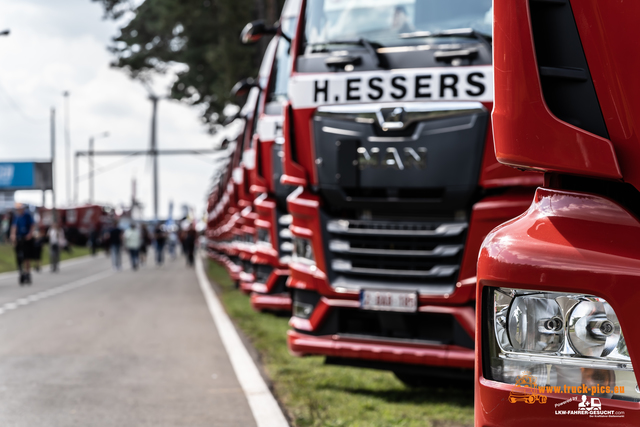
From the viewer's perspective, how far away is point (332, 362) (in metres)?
5.89

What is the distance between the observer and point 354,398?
602 centimetres

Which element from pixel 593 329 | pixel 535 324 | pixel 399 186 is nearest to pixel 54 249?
pixel 399 186

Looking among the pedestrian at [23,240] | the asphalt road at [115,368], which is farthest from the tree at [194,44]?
the asphalt road at [115,368]

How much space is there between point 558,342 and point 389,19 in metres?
4.17

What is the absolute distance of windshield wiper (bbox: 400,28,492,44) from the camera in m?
5.45

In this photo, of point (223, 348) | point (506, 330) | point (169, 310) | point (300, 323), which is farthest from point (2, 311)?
point (506, 330)

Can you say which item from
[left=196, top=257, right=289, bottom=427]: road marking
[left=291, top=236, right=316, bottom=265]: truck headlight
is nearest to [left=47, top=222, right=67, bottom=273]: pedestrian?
[left=196, top=257, right=289, bottom=427]: road marking

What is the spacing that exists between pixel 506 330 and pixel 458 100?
330 centimetres

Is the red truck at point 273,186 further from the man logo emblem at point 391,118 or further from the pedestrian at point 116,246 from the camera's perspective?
the pedestrian at point 116,246

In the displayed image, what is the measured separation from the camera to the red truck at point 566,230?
6.61 feet

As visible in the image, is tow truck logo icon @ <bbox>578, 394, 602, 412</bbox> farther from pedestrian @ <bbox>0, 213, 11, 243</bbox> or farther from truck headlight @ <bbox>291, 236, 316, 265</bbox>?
pedestrian @ <bbox>0, 213, 11, 243</bbox>

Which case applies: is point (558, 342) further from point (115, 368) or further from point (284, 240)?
point (284, 240)

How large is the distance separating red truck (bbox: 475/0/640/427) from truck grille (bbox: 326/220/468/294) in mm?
3080

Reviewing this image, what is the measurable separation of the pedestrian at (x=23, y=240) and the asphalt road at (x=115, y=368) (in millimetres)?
6251
